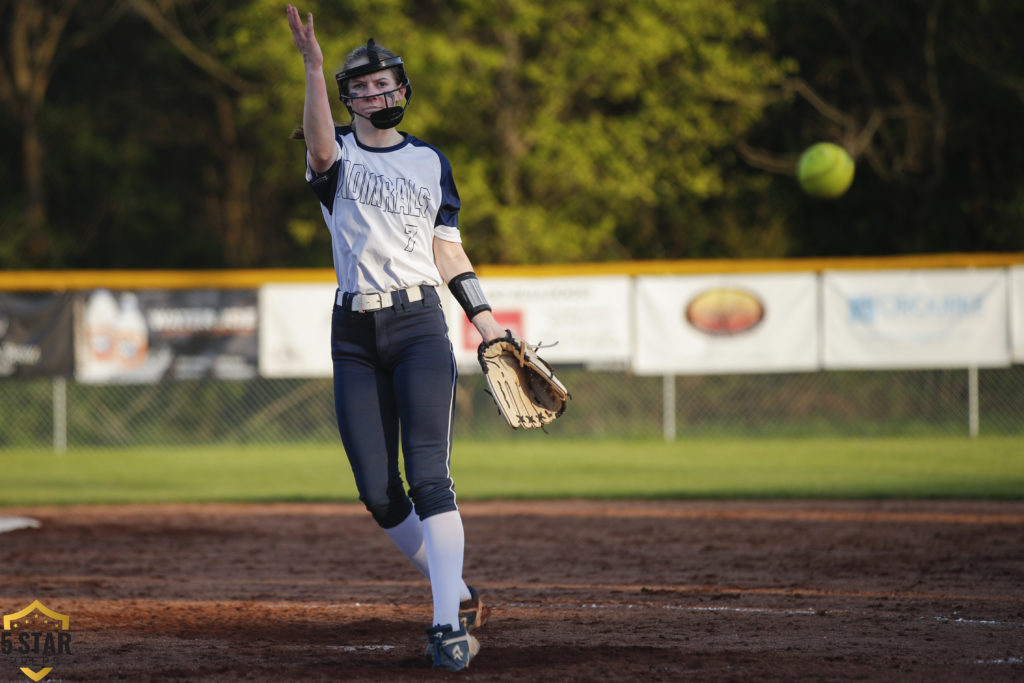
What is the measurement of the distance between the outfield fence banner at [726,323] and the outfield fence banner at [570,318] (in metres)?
0.25

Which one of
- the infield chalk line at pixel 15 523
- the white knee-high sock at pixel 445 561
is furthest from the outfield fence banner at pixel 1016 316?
the white knee-high sock at pixel 445 561

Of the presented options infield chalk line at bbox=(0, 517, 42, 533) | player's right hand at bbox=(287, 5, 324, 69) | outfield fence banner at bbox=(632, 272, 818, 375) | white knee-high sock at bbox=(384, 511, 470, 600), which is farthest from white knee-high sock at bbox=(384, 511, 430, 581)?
outfield fence banner at bbox=(632, 272, 818, 375)

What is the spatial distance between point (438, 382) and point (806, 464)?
9.37 meters

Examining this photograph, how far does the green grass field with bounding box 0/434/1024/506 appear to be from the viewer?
11.0 meters

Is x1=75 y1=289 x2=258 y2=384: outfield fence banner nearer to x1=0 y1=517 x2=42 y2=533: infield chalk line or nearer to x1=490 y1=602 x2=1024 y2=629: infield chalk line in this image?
x1=0 y1=517 x2=42 y2=533: infield chalk line

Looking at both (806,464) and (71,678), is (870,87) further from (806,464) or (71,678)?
(71,678)

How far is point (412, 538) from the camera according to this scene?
4770 mm

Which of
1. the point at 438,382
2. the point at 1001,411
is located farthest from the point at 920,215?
the point at 438,382

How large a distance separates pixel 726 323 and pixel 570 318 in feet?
6.29

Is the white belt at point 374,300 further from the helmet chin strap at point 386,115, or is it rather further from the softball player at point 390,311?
the helmet chin strap at point 386,115

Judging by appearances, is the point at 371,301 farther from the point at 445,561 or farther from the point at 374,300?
the point at 445,561

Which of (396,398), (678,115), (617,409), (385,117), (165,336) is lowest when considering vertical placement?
(617,409)

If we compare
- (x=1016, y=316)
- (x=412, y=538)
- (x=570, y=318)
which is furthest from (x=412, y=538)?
(x=1016, y=316)

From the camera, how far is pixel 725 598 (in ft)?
19.4
